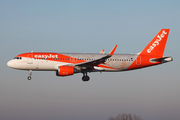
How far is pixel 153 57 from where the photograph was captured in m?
61.5

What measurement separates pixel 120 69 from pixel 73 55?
8.37 meters

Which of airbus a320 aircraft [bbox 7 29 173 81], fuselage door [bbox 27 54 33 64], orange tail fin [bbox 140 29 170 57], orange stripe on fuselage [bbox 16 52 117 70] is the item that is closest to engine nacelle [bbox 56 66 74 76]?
airbus a320 aircraft [bbox 7 29 173 81]

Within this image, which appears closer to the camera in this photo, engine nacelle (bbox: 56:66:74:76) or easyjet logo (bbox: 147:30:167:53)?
engine nacelle (bbox: 56:66:74:76)

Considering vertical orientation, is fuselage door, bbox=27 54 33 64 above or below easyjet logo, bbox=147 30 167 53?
below

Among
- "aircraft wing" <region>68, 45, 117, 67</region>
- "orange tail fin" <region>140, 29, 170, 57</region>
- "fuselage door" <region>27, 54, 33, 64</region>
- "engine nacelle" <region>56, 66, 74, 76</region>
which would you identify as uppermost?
"orange tail fin" <region>140, 29, 170, 57</region>

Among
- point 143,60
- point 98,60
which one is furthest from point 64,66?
point 143,60

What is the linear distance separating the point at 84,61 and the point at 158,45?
557 inches

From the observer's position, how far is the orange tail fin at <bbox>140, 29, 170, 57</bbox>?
62375 millimetres

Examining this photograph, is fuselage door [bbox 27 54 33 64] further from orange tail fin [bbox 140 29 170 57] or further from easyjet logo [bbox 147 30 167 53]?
easyjet logo [bbox 147 30 167 53]

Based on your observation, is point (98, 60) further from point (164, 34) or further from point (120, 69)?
point (164, 34)

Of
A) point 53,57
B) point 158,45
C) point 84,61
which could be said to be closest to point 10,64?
point 53,57

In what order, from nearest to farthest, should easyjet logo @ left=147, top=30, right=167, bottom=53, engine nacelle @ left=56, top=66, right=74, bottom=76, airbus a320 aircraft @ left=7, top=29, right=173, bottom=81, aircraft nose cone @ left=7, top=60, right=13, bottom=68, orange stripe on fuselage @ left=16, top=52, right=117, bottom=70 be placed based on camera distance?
engine nacelle @ left=56, top=66, right=74, bottom=76 → airbus a320 aircraft @ left=7, top=29, right=173, bottom=81 → orange stripe on fuselage @ left=16, top=52, right=117, bottom=70 → aircraft nose cone @ left=7, top=60, right=13, bottom=68 → easyjet logo @ left=147, top=30, right=167, bottom=53

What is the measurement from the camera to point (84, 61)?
58500 mm

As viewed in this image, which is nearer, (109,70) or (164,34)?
(109,70)
